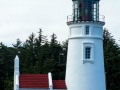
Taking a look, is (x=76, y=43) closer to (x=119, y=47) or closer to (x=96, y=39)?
(x=96, y=39)

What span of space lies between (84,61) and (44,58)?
89.2 feet

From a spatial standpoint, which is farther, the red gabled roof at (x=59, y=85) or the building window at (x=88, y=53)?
the red gabled roof at (x=59, y=85)

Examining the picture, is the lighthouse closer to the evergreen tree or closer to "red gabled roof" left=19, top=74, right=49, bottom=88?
"red gabled roof" left=19, top=74, right=49, bottom=88

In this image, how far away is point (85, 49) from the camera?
43.6 m

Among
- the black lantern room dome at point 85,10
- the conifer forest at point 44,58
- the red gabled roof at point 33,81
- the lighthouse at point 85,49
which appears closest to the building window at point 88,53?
the lighthouse at point 85,49

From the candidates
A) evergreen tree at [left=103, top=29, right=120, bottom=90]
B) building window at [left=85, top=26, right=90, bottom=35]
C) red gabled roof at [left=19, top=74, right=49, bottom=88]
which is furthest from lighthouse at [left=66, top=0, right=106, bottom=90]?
evergreen tree at [left=103, top=29, right=120, bottom=90]

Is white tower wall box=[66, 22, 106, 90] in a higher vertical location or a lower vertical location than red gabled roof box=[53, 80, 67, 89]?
higher

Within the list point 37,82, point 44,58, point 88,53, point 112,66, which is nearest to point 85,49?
point 88,53

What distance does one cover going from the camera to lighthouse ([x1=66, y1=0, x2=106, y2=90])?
4306 cm

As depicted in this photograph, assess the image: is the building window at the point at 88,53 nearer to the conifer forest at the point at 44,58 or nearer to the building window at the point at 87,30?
the building window at the point at 87,30

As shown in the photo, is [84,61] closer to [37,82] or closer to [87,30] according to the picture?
[87,30]

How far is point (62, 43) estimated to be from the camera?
262ft

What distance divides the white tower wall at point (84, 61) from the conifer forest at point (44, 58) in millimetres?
16410

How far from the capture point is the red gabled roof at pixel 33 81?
4356cm
